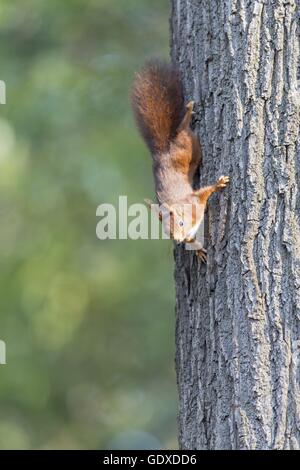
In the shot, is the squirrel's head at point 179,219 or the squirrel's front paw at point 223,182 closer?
the squirrel's front paw at point 223,182

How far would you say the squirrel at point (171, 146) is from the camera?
321cm

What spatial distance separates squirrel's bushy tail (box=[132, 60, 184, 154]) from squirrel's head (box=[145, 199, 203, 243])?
197 millimetres

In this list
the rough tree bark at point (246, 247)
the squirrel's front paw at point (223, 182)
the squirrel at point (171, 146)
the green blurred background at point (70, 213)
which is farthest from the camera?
the green blurred background at point (70, 213)

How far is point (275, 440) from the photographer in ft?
9.18

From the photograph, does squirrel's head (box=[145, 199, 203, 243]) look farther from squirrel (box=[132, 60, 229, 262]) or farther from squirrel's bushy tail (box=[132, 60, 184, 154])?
squirrel's bushy tail (box=[132, 60, 184, 154])

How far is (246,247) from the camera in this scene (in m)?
2.95

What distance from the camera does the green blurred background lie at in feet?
20.7

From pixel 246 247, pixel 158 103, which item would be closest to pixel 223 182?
pixel 246 247

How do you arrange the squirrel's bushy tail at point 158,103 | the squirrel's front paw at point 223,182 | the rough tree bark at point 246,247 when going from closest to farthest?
the rough tree bark at point 246,247
the squirrel's front paw at point 223,182
the squirrel's bushy tail at point 158,103

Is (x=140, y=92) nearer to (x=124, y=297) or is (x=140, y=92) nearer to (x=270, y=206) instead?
(x=270, y=206)

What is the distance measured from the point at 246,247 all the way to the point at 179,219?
1.41 feet

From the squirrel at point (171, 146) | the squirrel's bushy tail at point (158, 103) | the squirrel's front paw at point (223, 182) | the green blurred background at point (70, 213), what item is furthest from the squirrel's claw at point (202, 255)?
the green blurred background at point (70, 213)

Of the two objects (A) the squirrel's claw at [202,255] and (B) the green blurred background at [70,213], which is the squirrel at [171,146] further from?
(B) the green blurred background at [70,213]
